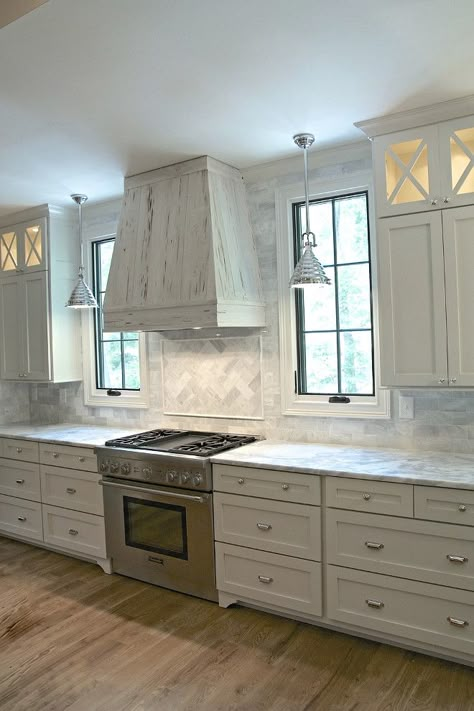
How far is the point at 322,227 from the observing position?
369 centimetres

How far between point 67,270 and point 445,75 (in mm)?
3246

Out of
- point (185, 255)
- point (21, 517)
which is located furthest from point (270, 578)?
point (21, 517)

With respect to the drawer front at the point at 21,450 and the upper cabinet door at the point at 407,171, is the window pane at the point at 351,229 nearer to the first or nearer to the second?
the upper cabinet door at the point at 407,171

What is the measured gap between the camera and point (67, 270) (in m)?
4.74

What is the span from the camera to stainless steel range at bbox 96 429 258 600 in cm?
332

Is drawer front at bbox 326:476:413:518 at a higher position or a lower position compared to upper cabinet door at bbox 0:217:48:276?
lower

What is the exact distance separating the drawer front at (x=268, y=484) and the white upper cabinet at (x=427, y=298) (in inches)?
26.5

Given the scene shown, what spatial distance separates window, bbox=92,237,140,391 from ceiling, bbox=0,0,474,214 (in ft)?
4.20

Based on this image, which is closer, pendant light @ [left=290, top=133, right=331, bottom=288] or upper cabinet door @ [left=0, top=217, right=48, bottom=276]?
pendant light @ [left=290, top=133, right=331, bottom=288]

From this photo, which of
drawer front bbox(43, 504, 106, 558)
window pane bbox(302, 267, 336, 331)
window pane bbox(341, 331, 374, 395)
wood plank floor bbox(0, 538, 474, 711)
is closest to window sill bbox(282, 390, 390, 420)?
window pane bbox(341, 331, 374, 395)

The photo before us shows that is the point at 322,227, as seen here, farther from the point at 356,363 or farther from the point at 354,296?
the point at 356,363

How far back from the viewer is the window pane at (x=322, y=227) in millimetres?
→ 3650

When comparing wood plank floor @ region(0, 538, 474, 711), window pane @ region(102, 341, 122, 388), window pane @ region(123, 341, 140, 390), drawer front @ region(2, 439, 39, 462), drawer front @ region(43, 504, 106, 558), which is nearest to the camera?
wood plank floor @ region(0, 538, 474, 711)

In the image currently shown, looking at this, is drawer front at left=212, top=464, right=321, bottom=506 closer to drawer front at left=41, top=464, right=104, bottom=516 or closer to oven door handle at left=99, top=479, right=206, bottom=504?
oven door handle at left=99, top=479, right=206, bottom=504
